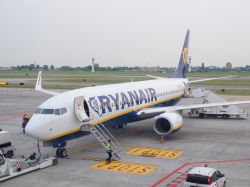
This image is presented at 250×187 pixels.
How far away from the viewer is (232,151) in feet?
77.2

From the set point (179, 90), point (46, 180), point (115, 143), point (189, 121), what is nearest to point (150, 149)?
point (115, 143)

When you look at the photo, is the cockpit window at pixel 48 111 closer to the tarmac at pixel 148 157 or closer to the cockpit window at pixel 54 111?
the cockpit window at pixel 54 111

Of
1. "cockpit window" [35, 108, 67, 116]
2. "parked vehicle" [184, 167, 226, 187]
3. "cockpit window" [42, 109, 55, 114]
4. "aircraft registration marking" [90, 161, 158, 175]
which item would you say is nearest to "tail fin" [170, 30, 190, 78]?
"cockpit window" [35, 108, 67, 116]

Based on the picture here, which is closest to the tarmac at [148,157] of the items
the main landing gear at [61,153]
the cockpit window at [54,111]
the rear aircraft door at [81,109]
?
the main landing gear at [61,153]

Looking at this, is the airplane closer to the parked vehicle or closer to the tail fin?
the tail fin

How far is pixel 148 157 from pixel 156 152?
146cm

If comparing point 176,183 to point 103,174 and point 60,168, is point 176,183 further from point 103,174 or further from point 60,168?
point 60,168

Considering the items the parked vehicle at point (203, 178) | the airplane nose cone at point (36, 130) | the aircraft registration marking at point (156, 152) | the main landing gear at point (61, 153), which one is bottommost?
the aircraft registration marking at point (156, 152)

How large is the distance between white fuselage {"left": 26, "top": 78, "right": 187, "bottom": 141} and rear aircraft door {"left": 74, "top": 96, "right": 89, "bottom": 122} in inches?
8.2

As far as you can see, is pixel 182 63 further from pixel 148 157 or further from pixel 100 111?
pixel 148 157

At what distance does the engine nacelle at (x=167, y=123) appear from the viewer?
26688mm

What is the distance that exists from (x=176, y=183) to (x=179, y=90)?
23096mm

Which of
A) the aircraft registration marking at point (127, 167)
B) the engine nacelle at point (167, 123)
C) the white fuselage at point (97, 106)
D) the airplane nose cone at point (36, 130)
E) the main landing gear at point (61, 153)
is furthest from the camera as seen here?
the engine nacelle at point (167, 123)

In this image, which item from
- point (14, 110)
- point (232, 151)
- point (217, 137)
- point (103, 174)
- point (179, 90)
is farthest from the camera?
point (14, 110)
